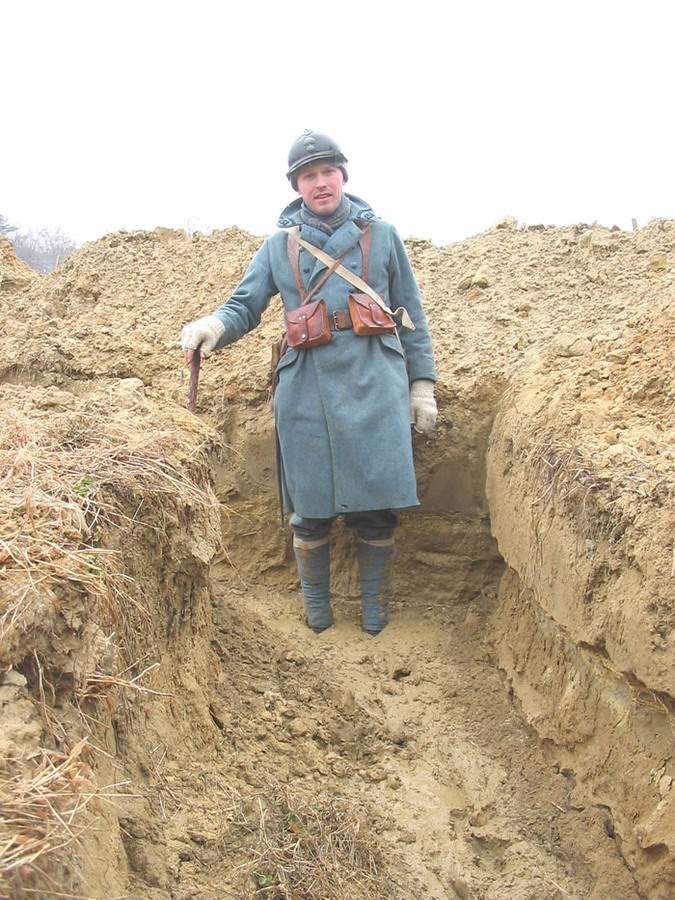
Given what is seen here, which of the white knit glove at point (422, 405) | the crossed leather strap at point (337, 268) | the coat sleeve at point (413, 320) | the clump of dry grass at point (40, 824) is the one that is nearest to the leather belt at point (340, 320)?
the crossed leather strap at point (337, 268)

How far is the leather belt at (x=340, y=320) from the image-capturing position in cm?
358

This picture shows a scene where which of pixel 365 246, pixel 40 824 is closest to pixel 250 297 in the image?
pixel 365 246

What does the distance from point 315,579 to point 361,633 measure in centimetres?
35

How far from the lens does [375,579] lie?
3895 millimetres

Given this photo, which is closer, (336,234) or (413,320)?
(336,234)

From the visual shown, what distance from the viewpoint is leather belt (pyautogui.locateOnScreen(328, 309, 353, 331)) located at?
11.7 feet

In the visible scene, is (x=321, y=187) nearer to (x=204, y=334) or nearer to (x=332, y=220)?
(x=332, y=220)

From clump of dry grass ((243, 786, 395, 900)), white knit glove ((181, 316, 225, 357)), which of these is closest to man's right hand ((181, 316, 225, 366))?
white knit glove ((181, 316, 225, 357))

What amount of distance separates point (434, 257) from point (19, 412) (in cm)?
293

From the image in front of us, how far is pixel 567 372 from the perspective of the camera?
359cm

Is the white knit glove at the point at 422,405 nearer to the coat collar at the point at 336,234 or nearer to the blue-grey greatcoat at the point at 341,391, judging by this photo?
the blue-grey greatcoat at the point at 341,391

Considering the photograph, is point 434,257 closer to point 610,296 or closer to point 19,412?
point 610,296

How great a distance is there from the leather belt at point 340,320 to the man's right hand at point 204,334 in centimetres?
47

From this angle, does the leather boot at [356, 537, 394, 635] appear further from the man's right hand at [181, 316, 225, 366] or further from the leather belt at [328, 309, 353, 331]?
the man's right hand at [181, 316, 225, 366]
